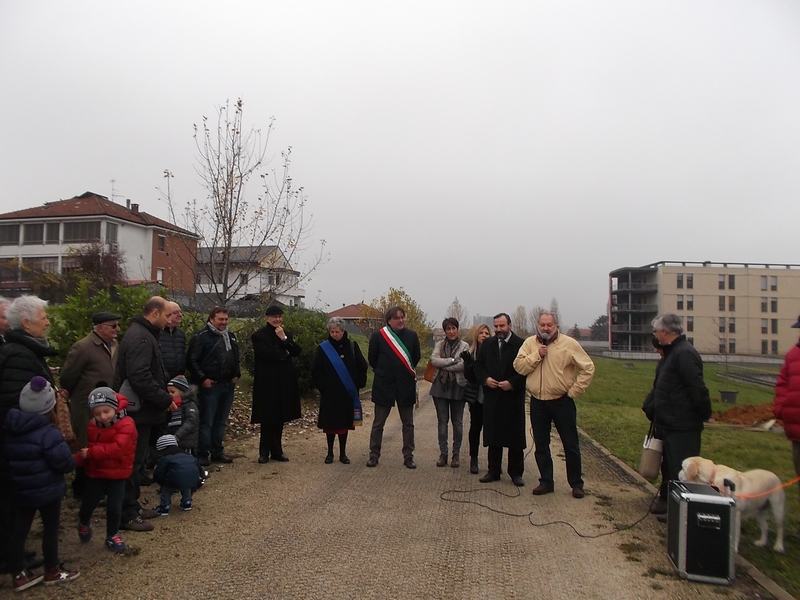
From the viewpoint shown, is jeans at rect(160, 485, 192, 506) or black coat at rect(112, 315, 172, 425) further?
jeans at rect(160, 485, 192, 506)

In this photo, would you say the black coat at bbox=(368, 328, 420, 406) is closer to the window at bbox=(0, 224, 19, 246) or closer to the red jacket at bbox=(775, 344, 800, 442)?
the red jacket at bbox=(775, 344, 800, 442)

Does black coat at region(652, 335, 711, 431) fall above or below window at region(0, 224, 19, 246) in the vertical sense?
below

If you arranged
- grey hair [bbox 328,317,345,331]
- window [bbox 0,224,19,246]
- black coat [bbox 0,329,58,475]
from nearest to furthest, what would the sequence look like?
1. black coat [bbox 0,329,58,475]
2. grey hair [bbox 328,317,345,331]
3. window [bbox 0,224,19,246]

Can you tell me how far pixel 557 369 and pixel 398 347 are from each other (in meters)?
2.19

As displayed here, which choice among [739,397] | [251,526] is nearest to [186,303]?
[251,526]

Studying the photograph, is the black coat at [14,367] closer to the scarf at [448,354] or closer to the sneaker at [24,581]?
the sneaker at [24,581]

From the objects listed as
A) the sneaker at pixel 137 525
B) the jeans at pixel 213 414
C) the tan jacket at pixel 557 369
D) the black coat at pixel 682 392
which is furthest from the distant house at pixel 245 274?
the black coat at pixel 682 392

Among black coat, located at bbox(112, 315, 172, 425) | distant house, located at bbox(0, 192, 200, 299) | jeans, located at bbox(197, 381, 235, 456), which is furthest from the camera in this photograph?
distant house, located at bbox(0, 192, 200, 299)

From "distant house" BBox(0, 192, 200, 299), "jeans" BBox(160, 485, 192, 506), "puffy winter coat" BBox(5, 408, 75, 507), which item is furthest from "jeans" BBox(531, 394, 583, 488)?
"distant house" BBox(0, 192, 200, 299)

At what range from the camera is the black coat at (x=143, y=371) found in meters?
5.20

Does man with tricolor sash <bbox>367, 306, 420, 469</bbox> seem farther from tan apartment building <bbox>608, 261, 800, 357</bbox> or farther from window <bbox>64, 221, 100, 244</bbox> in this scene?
tan apartment building <bbox>608, 261, 800, 357</bbox>

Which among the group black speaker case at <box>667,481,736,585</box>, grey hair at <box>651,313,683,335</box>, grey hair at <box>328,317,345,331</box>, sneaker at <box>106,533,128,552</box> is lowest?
sneaker at <box>106,533,128,552</box>

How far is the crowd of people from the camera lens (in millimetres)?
3984

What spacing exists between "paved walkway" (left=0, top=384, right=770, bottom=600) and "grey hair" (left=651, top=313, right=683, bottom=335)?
1.87 meters
